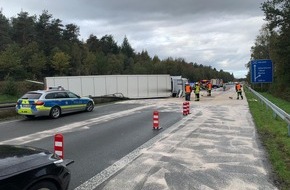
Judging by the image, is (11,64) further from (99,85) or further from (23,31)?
(99,85)

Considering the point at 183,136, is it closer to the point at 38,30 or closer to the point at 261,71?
the point at 261,71

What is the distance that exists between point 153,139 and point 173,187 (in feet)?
16.9

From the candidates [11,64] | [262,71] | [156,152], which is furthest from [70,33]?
[156,152]

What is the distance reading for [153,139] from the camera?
→ 11.3 m

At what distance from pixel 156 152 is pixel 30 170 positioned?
17.0 ft

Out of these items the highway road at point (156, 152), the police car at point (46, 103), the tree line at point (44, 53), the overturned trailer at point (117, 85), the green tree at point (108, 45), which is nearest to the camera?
the highway road at point (156, 152)

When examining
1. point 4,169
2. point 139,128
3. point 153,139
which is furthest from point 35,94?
point 4,169

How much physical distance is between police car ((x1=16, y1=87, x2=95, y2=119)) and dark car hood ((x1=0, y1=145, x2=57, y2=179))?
1372 centimetres

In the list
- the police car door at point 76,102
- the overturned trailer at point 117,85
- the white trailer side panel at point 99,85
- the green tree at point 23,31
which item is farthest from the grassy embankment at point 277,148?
the green tree at point 23,31

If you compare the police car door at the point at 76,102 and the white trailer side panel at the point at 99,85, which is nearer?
the police car door at the point at 76,102

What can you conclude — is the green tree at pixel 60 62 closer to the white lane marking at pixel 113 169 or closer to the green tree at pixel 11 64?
the green tree at pixel 11 64

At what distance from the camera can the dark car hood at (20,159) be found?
4097 millimetres

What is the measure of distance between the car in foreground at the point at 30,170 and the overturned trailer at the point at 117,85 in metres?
29.4

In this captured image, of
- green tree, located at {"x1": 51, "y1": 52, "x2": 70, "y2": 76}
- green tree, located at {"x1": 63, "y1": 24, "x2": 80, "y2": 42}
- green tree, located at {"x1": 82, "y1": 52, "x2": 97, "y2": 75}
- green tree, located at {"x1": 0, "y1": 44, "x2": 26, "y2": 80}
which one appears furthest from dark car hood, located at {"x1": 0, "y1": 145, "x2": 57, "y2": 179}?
green tree, located at {"x1": 63, "y1": 24, "x2": 80, "y2": 42}
